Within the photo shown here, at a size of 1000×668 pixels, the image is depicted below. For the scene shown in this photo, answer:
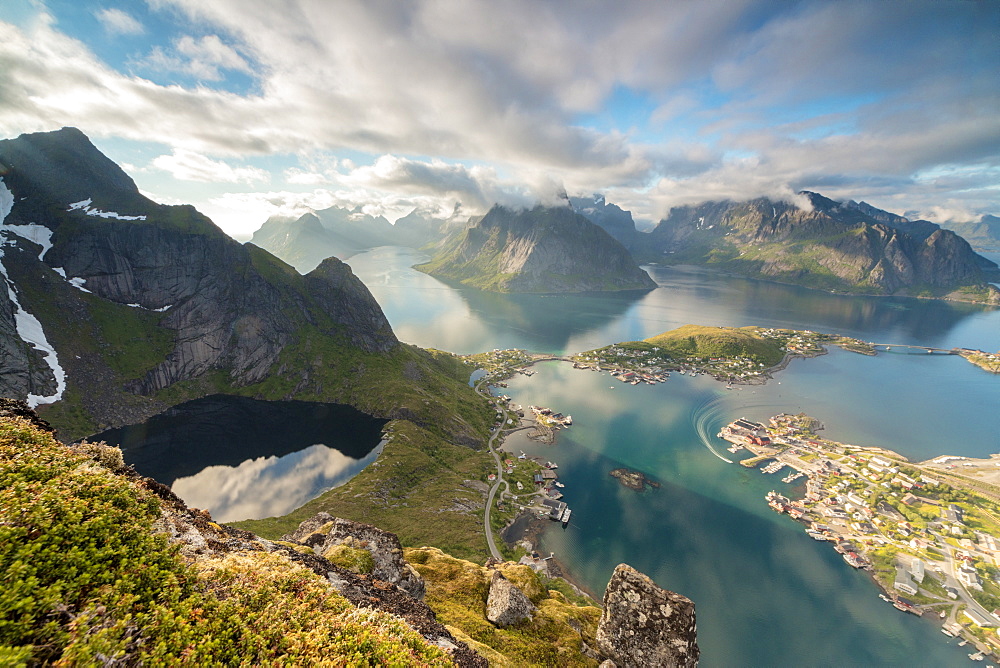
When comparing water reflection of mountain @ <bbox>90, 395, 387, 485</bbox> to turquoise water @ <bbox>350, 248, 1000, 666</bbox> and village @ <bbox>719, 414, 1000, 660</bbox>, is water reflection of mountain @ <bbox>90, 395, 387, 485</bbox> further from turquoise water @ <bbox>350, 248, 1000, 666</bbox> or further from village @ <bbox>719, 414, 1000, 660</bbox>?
village @ <bbox>719, 414, 1000, 660</bbox>

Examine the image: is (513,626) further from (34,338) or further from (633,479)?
(34,338)

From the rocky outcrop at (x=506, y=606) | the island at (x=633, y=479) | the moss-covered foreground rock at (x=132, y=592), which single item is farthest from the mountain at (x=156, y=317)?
the moss-covered foreground rock at (x=132, y=592)

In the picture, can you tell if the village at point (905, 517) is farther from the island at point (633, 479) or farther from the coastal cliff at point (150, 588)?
the coastal cliff at point (150, 588)

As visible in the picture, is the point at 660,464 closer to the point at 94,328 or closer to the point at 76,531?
the point at 76,531

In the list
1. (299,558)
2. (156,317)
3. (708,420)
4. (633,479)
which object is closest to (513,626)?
(299,558)

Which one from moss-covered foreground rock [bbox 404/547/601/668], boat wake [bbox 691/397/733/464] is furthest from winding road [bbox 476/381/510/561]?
boat wake [bbox 691/397/733/464]
